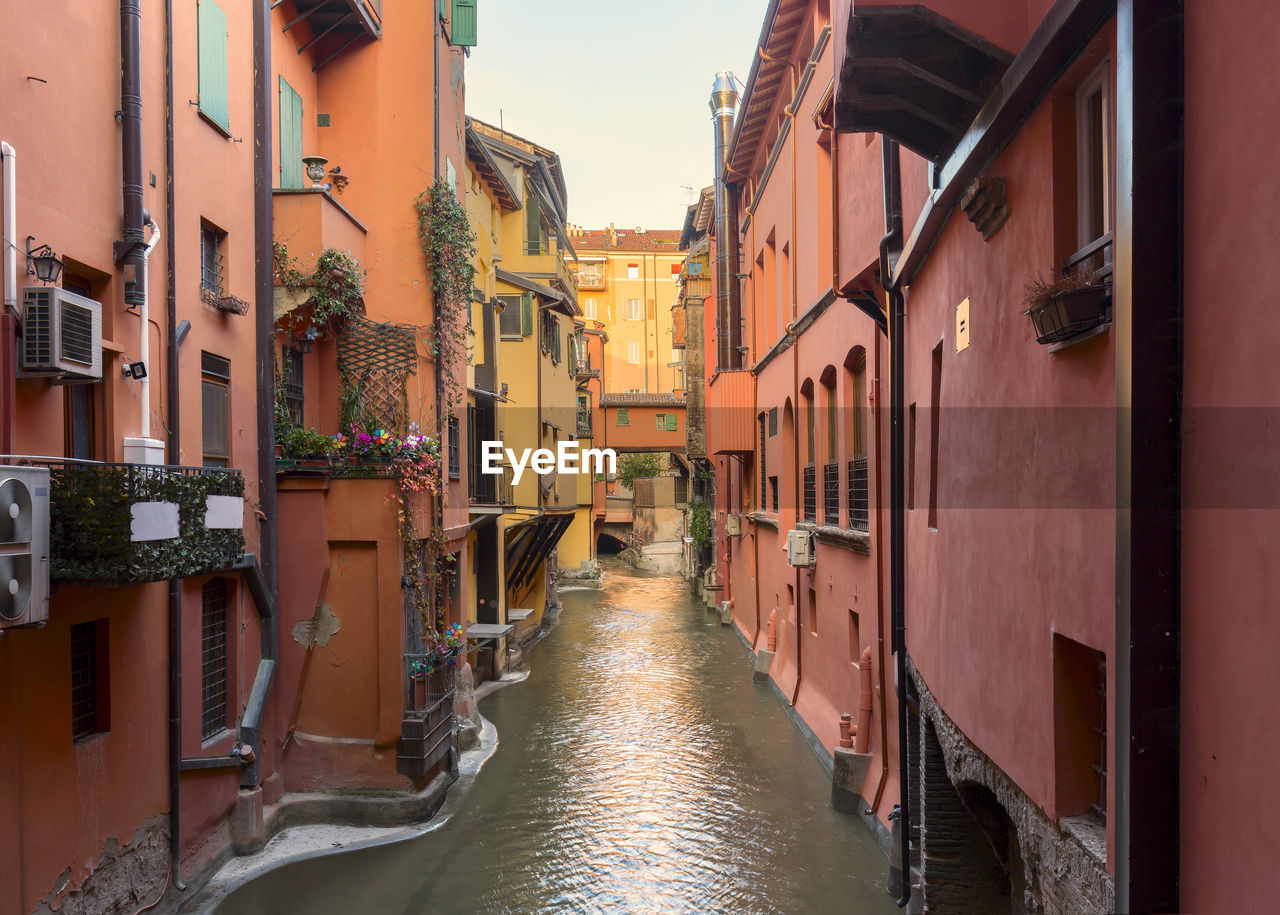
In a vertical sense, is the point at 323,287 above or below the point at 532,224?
below

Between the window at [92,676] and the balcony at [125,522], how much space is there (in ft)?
2.96

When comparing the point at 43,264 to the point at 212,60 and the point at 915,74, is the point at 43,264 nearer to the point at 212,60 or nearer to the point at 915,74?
the point at 212,60

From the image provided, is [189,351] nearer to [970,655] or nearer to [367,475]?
[367,475]

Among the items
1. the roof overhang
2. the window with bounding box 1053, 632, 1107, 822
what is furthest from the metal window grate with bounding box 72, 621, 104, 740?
the window with bounding box 1053, 632, 1107, 822

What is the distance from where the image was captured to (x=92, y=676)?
806 centimetres

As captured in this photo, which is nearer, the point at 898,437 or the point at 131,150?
the point at 131,150

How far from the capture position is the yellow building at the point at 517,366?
20719mm

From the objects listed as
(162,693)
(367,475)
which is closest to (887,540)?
(367,475)

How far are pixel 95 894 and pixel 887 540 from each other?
7.75 m

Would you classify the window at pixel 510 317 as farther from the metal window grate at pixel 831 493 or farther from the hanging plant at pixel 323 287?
the metal window grate at pixel 831 493

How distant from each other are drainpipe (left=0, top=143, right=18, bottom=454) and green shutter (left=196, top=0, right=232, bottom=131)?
3372 millimetres

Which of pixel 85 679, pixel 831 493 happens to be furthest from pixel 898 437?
pixel 85 679

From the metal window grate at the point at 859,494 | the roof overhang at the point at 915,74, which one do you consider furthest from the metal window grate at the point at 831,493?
the roof overhang at the point at 915,74

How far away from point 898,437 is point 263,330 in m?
7.09
